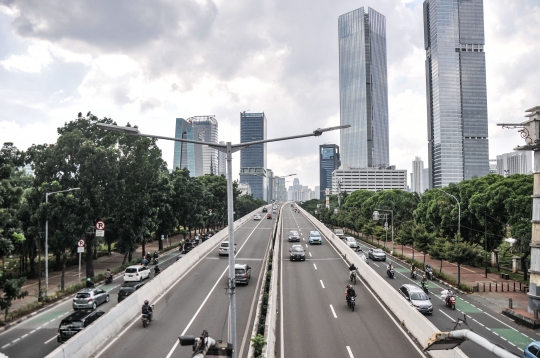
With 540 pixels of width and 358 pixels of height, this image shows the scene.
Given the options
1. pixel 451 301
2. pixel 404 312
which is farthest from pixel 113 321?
pixel 451 301

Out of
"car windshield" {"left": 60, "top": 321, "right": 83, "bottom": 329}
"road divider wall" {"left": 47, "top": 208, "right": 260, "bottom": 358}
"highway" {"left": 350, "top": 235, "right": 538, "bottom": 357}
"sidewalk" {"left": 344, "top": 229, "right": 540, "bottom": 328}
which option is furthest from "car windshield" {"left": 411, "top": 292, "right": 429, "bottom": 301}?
"car windshield" {"left": 60, "top": 321, "right": 83, "bottom": 329}

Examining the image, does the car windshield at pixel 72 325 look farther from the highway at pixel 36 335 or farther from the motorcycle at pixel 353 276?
the motorcycle at pixel 353 276

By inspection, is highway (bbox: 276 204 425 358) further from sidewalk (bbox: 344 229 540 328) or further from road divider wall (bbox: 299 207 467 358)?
sidewalk (bbox: 344 229 540 328)

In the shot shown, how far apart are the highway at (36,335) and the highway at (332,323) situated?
12160 millimetres

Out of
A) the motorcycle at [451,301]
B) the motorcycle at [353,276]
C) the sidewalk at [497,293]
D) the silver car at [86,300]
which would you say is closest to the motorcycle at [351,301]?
the motorcycle at [353,276]

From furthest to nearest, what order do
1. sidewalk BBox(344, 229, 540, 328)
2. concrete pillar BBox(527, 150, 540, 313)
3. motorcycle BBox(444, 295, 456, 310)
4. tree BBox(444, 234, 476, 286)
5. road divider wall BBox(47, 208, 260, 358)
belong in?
tree BBox(444, 234, 476, 286) → motorcycle BBox(444, 295, 456, 310) → concrete pillar BBox(527, 150, 540, 313) → sidewalk BBox(344, 229, 540, 328) → road divider wall BBox(47, 208, 260, 358)

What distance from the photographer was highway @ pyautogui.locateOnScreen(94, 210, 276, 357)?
17.3 meters

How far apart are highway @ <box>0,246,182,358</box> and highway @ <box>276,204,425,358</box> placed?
39.9ft

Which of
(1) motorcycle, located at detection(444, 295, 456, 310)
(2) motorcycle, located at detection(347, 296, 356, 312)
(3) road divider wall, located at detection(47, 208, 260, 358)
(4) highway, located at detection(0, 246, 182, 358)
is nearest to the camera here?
(3) road divider wall, located at detection(47, 208, 260, 358)

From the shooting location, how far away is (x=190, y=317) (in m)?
21.8

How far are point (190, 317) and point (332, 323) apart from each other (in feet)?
26.4

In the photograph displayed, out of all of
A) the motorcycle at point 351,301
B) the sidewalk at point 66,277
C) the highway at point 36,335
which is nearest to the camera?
the highway at point 36,335

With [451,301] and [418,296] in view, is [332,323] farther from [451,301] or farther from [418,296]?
[451,301]

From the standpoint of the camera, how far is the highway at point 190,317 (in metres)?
17.3
